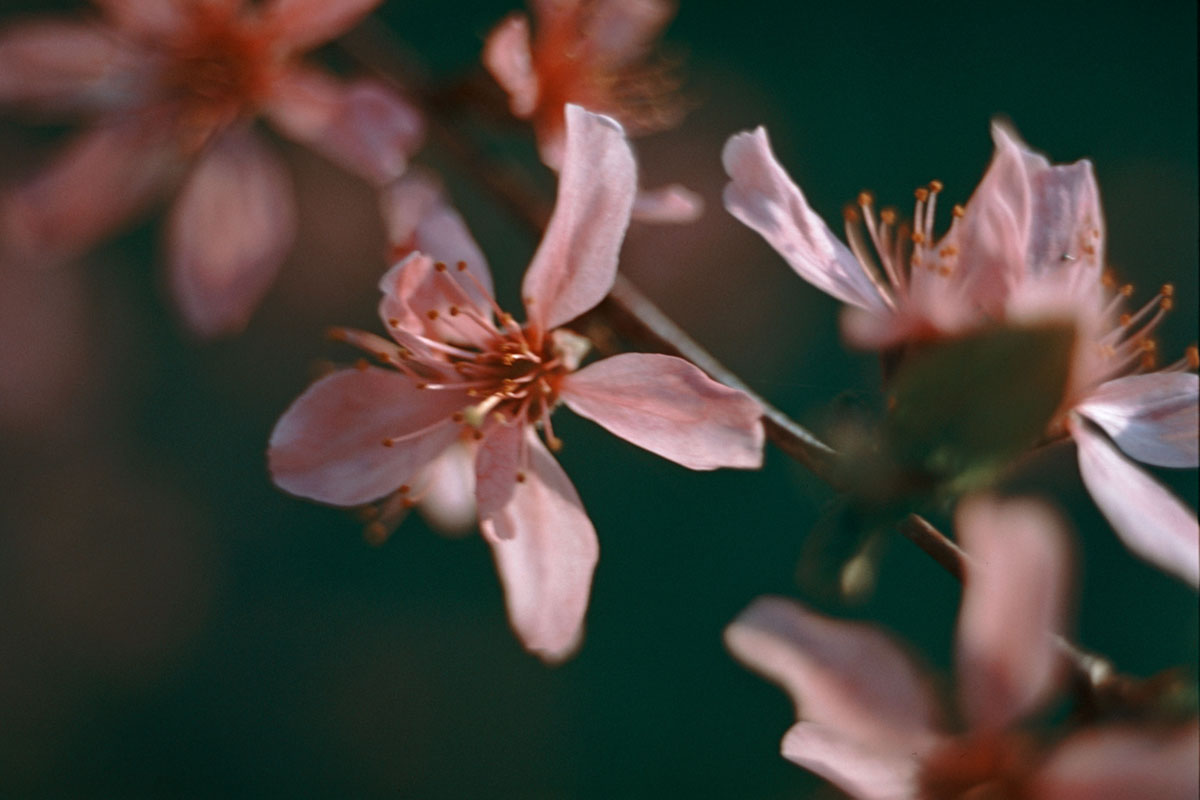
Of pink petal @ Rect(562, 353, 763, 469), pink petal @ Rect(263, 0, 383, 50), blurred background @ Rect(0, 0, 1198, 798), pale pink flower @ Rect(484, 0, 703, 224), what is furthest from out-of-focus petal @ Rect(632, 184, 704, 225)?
blurred background @ Rect(0, 0, 1198, 798)

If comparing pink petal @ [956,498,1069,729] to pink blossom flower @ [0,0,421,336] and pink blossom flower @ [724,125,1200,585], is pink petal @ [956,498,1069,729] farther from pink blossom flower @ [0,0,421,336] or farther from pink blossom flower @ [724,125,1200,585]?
pink blossom flower @ [0,0,421,336]

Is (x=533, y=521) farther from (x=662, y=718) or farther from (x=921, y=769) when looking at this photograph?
(x=662, y=718)

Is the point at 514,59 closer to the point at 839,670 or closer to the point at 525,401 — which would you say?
the point at 525,401

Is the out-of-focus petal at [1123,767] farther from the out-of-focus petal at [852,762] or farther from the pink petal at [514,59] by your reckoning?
the pink petal at [514,59]

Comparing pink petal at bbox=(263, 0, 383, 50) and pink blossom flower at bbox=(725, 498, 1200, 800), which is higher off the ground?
pink petal at bbox=(263, 0, 383, 50)

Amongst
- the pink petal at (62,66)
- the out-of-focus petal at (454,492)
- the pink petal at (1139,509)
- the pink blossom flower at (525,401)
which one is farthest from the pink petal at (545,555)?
the pink petal at (62,66)
